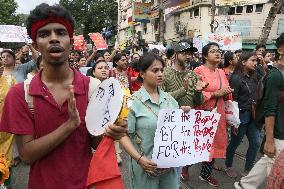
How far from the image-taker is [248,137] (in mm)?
5688

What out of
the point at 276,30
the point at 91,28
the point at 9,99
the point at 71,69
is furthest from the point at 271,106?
the point at 91,28

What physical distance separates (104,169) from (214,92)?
3.28m

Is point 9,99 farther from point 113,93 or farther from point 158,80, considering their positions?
point 158,80

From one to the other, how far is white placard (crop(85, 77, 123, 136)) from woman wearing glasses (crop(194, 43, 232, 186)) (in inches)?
128

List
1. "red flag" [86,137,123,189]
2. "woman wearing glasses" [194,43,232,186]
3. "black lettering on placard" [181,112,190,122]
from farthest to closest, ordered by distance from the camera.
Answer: "woman wearing glasses" [194,43,232,186], "black lettering on placard" [181,112,190,122], "red flag" [86,137,123,189]

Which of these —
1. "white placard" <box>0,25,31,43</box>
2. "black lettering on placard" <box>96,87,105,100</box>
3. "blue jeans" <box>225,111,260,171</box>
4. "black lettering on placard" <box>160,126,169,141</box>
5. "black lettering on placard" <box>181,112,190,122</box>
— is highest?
"white placard" <box>0,25,31,43</box>

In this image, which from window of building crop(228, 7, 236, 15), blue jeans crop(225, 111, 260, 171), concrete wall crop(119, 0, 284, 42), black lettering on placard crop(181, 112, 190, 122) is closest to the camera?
black lettering on placard crop(181, 112, 190, 122)

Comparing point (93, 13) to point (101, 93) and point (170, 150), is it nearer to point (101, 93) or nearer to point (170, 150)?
point (170, 150)

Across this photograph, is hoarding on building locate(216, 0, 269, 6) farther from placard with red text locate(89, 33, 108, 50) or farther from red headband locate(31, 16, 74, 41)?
red headband locate(31, 16, 74, 41)

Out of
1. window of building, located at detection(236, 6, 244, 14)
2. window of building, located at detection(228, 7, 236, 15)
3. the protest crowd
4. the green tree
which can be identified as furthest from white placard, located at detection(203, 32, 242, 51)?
the green tree

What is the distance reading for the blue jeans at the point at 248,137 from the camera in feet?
18.3

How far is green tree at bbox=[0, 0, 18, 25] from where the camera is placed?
4966cm

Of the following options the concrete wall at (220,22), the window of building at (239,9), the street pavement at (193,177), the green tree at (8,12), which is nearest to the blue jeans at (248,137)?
the street pavement at (193,177)

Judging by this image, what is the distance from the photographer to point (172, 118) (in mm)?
3172
